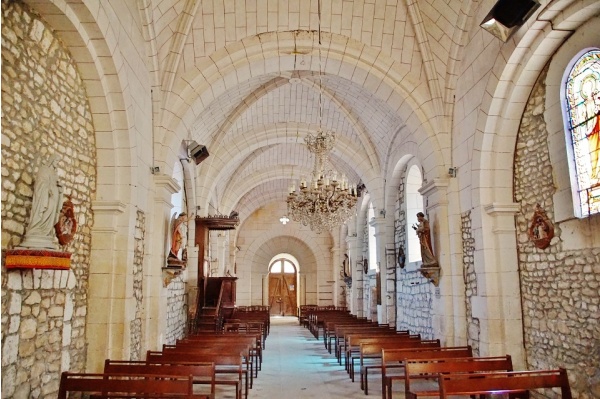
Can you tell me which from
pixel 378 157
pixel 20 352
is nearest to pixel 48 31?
pixel 20 352

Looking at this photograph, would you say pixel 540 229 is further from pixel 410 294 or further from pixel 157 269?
pixel 157 269

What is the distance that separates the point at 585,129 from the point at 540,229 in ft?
4.36

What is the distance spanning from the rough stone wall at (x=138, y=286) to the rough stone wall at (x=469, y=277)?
5.01 metres

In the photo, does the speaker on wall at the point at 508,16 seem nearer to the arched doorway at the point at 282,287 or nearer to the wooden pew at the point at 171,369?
the wooden pew at the point at 171,369

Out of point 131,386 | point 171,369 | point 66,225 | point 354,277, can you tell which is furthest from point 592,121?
point 354,277

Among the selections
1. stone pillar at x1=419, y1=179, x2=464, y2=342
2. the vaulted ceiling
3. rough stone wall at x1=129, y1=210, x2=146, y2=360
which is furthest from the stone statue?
stone pillar at x1=419, y1=179, x2=464, y2=342

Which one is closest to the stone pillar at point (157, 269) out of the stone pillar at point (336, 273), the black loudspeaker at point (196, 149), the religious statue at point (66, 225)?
the religious statue at point (66, 225)

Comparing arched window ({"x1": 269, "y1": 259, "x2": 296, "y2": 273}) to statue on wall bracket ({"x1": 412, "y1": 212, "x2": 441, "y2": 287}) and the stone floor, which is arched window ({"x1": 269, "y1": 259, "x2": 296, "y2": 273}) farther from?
statue on wall bracket ({"x1": 412, "y1": 212, "x2": 441, "y2": 287})

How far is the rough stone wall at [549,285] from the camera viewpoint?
5.08m

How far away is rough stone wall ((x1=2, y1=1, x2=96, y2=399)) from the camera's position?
4.12 m

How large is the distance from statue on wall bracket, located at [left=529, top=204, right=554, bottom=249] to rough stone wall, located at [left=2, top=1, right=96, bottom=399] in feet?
18.5

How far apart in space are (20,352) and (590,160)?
611 cm

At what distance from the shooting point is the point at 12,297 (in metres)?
4.11

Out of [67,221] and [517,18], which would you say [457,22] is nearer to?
[517,18]
